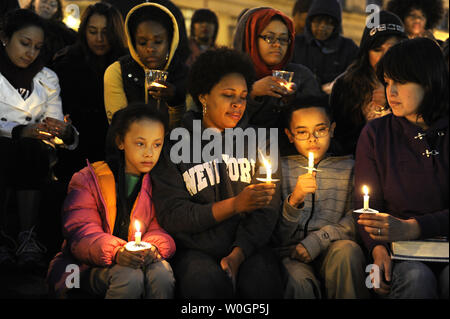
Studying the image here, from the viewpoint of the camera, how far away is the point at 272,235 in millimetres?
3525

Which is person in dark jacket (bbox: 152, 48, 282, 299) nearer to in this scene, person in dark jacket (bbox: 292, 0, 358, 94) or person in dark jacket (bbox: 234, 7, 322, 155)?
person in dark jacket (bbox: 234, 7, 322, 155)

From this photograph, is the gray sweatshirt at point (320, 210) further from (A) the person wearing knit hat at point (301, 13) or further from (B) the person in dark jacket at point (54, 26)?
(A) the person wearing knit hat at point (301, 13)

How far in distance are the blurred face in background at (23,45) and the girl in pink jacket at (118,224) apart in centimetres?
113

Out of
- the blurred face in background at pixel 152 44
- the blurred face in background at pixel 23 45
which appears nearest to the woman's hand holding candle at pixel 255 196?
the blurred face in background at pixel 152 44

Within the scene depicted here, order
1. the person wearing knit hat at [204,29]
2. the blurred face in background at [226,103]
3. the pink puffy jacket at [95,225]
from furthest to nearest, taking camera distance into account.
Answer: the person wearing knit hat at [204,29] < the blurred face in background at [226,103] < the pink puffy jacket at [95,225]

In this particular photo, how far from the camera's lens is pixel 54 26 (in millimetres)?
5668

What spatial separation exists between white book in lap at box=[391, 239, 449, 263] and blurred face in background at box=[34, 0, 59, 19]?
14.5 feet

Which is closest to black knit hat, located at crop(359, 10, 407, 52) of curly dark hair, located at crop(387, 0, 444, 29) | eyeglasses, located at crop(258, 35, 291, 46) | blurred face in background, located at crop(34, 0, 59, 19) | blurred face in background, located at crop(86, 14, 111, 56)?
eyeglasses, located at crop(258, 35, 291, 46)

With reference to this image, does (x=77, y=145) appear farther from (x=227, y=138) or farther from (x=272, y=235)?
(x=272, y=235)

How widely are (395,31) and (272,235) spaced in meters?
2.03

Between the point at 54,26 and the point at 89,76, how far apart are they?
1276mm

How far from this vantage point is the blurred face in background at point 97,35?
191 inches

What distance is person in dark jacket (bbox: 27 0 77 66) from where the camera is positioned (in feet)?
18.3

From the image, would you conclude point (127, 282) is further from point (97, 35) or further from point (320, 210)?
point (97, 35)
